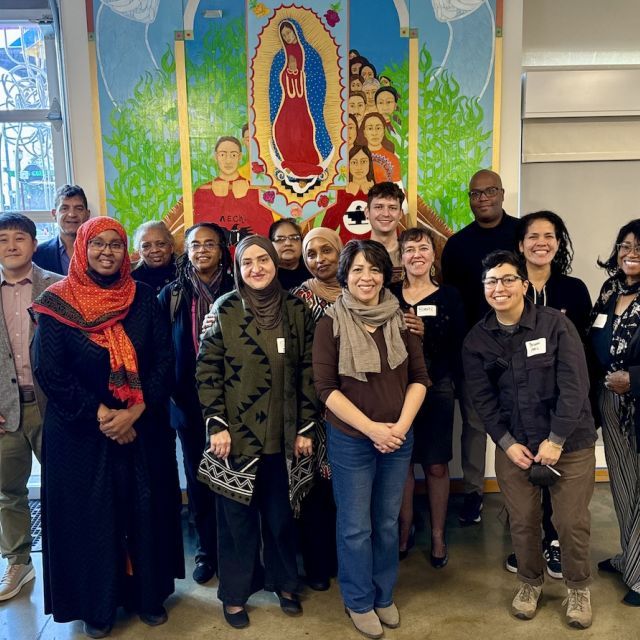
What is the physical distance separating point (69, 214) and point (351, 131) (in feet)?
5.52

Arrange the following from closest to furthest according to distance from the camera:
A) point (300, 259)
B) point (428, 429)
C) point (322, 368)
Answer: point (322, 368) < point (428, 429) < point (300, 259)

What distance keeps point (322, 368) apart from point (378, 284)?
394 mm

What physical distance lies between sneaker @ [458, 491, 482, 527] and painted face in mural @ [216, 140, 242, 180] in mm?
2364

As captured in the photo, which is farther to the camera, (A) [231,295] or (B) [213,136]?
(B) [213,136]

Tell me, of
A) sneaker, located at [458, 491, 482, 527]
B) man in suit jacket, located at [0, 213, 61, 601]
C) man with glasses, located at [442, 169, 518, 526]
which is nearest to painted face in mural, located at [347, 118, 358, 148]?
man with glasses, located at [442, 169, 518, 526]

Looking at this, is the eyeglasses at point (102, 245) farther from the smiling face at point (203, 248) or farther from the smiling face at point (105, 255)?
the smiling face at point (203, 248)

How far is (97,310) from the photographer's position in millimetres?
2205

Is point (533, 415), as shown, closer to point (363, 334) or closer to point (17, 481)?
point (363, 334)

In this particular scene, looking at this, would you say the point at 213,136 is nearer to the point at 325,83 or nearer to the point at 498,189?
the point at 325,83

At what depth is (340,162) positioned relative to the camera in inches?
134

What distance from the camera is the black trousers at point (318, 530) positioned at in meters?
2.54

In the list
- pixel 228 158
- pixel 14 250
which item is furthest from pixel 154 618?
pixel 228 158

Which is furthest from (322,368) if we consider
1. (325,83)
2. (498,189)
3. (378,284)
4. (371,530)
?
(325,83)

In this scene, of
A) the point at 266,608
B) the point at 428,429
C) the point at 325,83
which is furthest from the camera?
the point at 325,83
